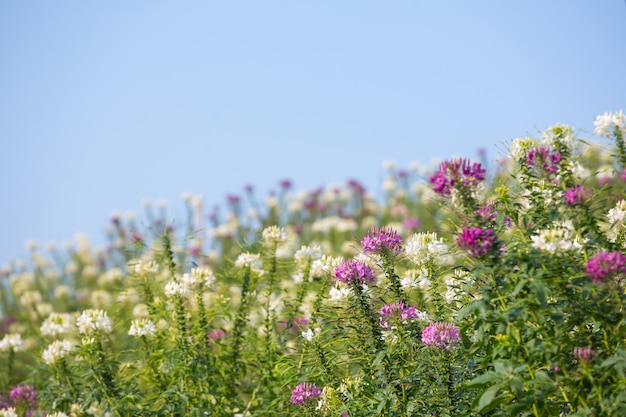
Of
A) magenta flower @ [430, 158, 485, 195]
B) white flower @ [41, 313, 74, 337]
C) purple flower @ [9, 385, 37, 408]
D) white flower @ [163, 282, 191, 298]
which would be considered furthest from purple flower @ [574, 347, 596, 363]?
purple flower @ [9, 385, 37, 408]

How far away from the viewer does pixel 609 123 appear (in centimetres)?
285

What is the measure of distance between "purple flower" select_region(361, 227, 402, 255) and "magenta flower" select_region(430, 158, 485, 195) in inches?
19.7

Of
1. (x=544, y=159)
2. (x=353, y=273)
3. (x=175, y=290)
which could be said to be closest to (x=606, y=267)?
(x=544, y=159)

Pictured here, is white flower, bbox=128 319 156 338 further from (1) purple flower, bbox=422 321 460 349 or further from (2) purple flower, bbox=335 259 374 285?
(1) purple flower, bbox=422 321 460 349

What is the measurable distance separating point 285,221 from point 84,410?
6.95 m

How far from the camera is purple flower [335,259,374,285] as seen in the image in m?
2.67

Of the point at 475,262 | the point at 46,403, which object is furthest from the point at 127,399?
the point at 475,262

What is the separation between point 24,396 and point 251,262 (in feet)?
5.65

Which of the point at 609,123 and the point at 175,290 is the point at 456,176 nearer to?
the point at 609,123

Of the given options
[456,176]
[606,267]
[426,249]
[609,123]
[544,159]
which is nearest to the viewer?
[606,267]

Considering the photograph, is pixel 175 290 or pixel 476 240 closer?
pixel 476 240

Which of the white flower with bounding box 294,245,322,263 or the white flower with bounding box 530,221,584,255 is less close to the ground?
the white flower with bounding box 530,221,584,255

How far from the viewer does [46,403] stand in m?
3.88

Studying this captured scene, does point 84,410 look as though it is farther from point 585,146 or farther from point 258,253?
point 585,146
